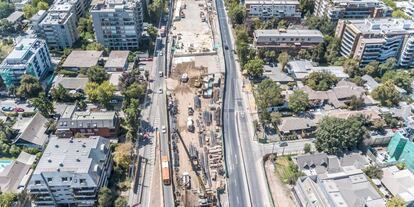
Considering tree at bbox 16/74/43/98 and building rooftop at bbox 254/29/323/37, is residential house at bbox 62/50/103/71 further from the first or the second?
building rooftop at bbox 254/29/323/37

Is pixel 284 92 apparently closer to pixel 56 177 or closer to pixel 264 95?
pixel 264 95

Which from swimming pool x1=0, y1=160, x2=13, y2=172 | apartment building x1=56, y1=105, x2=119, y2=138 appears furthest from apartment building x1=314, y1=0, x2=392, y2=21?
swimming pool x1=0, y1=160, x2=13, y2=172

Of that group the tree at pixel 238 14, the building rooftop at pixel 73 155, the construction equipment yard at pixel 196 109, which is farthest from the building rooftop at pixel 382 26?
the building rooftop at pixel 73 155

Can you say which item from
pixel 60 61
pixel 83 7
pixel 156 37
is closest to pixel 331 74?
pixel 156 37

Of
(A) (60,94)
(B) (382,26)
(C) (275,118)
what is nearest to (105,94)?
(A) (60,94)

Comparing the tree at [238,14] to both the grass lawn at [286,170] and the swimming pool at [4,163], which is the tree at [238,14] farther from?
the swimming pool at [4,163]

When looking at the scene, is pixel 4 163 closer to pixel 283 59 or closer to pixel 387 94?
pixel 283 59
